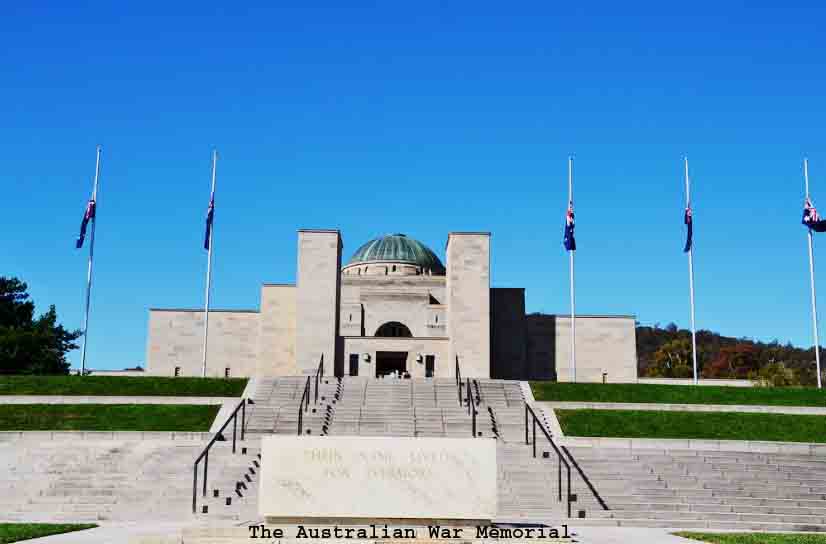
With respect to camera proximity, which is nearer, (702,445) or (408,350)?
(702,445)

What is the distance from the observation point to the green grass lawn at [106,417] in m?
23.7

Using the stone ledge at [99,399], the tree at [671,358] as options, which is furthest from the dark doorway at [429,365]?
the tree at [671,358]

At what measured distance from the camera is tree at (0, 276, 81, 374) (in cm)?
4306

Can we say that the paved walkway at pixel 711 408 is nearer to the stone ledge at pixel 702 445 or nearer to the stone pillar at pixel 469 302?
the stone ledge at pixel 702 445

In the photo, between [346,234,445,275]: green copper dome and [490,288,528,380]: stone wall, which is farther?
[346,234,445,275]: green copper dome

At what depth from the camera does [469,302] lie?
36.2m

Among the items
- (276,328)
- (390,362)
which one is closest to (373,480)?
(390,362)

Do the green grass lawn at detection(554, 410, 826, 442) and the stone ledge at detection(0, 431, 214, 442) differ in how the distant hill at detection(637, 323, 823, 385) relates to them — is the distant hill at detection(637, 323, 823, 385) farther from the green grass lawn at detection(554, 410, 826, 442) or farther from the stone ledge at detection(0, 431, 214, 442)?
the stone ledge at detection(0, 431, 214, 442)

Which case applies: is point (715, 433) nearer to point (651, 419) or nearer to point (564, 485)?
point (651, 419)

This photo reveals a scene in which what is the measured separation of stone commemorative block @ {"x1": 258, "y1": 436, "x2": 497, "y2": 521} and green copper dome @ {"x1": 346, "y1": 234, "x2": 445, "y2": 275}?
139ft

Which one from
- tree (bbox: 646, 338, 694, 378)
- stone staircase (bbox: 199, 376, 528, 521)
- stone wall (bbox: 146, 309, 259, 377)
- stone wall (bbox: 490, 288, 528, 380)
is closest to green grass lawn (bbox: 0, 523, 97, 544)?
stone staircase (bbox: 199, 376, 528, 521)

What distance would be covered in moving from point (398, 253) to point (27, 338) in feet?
71.6

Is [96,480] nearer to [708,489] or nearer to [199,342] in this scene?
[708,489]

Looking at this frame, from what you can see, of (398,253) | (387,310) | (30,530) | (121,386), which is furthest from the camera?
(398,253)
